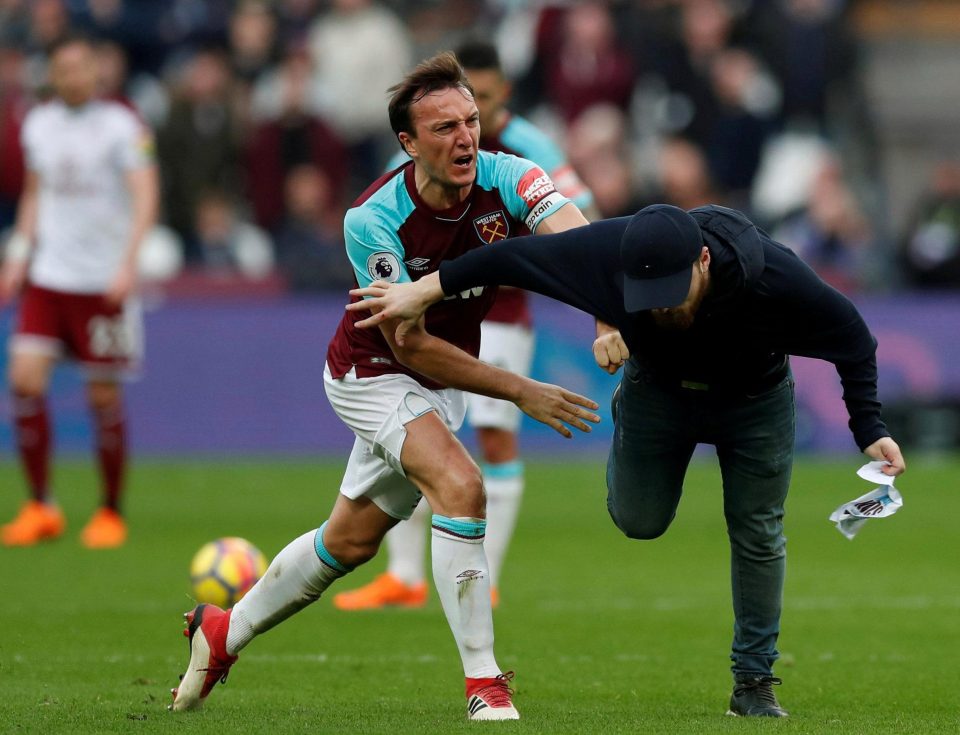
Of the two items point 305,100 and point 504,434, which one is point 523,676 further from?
point 305,100

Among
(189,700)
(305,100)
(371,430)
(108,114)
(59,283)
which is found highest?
(305,100)

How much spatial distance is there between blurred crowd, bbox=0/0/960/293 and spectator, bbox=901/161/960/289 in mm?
23

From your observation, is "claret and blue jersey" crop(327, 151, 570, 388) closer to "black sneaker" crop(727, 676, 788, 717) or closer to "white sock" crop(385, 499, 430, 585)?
"black sneaker" crop(727, 676, 788, 717)

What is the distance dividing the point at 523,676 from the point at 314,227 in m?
11.0

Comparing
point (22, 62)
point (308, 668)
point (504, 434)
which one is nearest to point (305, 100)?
point (22, 62)

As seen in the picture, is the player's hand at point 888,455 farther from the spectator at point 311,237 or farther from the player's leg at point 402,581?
the spectator at point 311,237

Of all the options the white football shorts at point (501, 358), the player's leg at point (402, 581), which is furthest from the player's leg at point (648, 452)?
the player's leg at point (402, 581)

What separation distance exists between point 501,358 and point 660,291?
12.5ft

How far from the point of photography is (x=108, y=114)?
11594 mm

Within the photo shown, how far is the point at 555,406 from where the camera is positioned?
18.9 feet

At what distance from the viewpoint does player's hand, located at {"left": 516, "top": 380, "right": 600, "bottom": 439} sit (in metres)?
5.73

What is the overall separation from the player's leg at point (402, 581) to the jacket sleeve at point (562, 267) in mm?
3483

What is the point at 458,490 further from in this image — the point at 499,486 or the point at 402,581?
the point at 402,581

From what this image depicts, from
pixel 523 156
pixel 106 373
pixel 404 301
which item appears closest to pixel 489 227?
pixel 404 301
